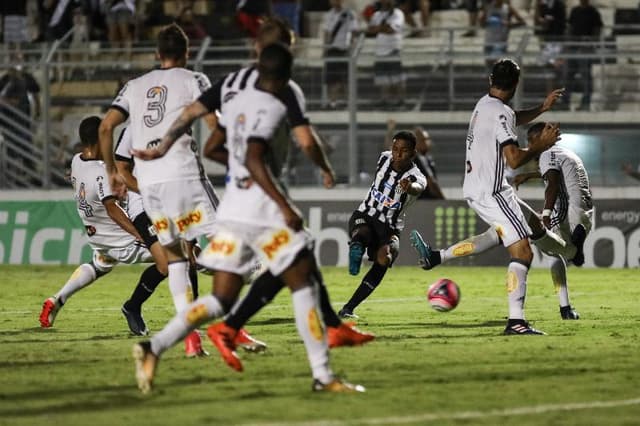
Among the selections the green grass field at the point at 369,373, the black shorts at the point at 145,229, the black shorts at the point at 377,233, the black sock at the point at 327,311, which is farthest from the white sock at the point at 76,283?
the black sock at the point at 327,311

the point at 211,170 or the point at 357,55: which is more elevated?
the point at 357,55

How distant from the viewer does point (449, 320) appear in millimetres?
13695

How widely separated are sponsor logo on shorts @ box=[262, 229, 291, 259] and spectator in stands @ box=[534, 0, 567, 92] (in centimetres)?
1494

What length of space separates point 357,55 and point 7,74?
6.30 meters

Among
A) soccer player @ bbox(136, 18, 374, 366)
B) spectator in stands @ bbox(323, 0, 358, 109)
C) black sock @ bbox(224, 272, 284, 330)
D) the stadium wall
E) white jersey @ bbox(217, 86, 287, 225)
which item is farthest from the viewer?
spectator in stands @ bbox(323, 0, 358, 109)

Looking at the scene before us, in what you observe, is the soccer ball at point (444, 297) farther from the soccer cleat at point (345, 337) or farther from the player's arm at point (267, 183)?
the player's arm at point (267, 183)

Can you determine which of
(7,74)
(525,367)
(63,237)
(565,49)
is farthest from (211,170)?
(525,367)

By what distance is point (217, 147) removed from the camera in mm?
9211

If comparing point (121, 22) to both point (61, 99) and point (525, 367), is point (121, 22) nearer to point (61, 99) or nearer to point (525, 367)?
point (61, 99)

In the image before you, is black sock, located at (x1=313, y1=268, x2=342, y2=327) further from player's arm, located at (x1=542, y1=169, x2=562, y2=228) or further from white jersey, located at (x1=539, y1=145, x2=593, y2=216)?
white jersey, located at (x1=539, y1=145, x2=593, y2=216)

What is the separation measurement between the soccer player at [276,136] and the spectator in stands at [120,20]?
1819 cm

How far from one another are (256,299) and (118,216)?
364cm

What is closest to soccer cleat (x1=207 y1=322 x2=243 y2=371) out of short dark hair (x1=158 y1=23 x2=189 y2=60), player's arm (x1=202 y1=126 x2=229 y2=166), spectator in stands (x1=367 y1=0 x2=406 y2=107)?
player's arm (x1=202 y1=126 x2=229 y2=166)

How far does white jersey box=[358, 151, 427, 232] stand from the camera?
14.2 metres
